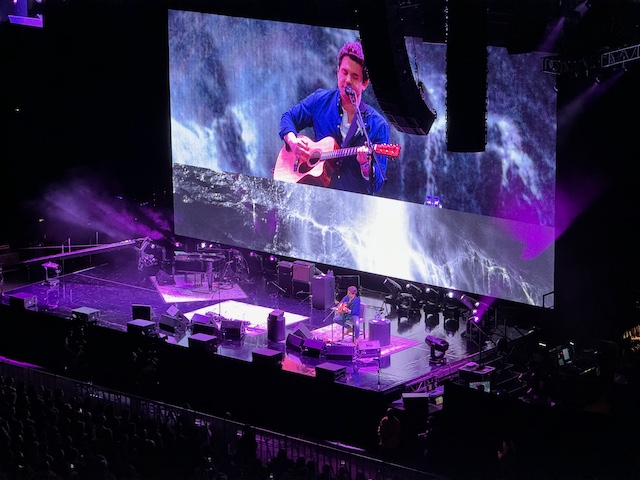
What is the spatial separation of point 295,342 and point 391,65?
584 centimetres

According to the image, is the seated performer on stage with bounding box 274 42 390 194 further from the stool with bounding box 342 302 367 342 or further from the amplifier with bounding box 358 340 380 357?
the amplifier with bounding box 358 340 380 357

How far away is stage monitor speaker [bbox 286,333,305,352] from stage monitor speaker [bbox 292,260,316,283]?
259cm

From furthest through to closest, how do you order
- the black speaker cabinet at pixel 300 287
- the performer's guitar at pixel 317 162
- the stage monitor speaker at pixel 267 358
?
the black speaker cabinet at pixel 300 287 → the performer's guitar at pixel 317 162 → the stage monitor speaker at pixel 267 358

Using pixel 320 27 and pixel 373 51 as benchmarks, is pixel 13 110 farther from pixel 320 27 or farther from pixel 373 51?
pixel 373 51

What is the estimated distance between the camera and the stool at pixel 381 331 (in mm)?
16375

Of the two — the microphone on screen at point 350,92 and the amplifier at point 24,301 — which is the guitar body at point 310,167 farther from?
the amplifier at point 24,301

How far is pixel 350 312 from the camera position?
55.1ft

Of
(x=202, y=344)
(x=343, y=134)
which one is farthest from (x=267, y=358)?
(x=343, y=134)

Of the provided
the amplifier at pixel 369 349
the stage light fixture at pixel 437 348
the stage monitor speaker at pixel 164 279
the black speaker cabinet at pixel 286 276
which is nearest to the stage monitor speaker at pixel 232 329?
the amplifier at pixel 369 349

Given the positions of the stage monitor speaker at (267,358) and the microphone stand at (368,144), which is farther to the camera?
the microphone stand at (368,144)

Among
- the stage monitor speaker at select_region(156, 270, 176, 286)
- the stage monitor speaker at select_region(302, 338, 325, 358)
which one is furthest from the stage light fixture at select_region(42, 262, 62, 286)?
the stage monitor speaker at select_region(302, 338, 325, 358)

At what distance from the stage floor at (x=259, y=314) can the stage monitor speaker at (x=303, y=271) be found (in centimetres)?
36

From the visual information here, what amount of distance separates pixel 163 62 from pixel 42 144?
3.28 m

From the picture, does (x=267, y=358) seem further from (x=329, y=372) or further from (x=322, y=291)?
(x=322, y=291)
